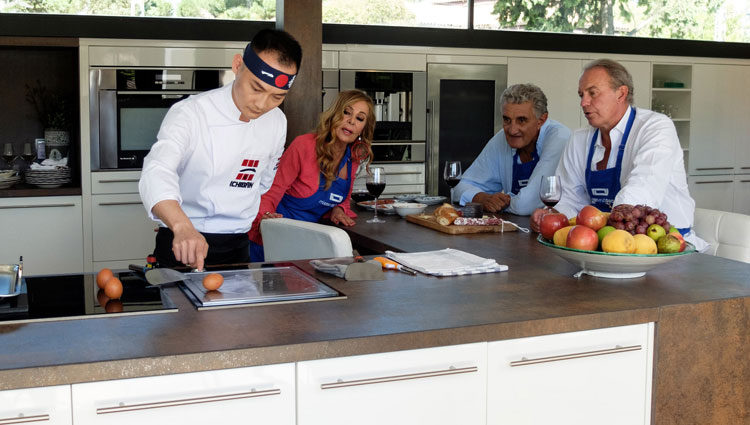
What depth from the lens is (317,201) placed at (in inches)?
140

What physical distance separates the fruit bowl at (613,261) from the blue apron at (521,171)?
1959mm

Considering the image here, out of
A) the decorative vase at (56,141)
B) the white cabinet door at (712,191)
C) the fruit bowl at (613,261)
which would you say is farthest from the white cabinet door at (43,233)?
the white cabinet door at (712,191)

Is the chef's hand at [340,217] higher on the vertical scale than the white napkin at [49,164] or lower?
lower

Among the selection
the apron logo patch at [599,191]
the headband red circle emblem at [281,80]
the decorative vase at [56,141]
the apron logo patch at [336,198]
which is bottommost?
the apron logo patch at [336,198]

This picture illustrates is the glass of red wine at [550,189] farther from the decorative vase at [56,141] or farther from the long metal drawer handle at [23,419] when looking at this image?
the decorative vase at [56,141]

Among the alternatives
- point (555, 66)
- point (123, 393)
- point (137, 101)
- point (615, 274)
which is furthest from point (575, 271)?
point (555, 66)

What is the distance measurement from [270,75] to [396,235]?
3.13 ft

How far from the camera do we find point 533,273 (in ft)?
7.42

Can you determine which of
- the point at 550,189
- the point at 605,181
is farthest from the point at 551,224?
the point at 605,181

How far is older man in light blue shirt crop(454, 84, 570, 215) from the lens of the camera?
3814 millimetres

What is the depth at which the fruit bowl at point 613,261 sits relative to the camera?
212 centimetres

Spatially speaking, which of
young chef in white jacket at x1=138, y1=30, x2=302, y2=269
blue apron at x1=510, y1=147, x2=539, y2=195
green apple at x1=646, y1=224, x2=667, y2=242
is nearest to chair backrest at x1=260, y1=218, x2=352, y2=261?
young chef in white jacket at x1=138, y1=30, x2=302, y2=269

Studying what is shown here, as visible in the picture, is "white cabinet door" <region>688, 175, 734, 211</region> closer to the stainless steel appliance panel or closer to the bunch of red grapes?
the stainless steel appliance panel

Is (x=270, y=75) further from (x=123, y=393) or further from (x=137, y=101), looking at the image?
(x=137, y=101)
